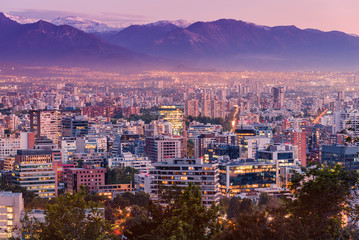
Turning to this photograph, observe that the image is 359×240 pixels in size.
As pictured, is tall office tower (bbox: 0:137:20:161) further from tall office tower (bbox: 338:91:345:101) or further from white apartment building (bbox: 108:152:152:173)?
tall office tower (bbox: 338:91:345:101)

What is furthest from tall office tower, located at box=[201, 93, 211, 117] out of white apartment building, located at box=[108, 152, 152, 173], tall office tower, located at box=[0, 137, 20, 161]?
white apartment building, located at box=[108, 152, 152, 173]

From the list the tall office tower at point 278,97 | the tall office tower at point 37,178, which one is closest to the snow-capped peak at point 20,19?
the tall office tower at point 278,97

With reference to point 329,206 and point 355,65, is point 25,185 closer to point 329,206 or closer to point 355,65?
point 329,206

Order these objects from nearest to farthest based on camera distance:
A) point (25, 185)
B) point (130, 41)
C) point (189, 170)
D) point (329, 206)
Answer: point (329, 206) → point (189, 170) → point (25, 185) → point (130, 41)

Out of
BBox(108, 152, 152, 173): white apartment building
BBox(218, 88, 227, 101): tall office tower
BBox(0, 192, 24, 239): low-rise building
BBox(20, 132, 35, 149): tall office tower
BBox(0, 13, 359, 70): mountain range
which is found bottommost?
BBox(108, 152, 152, 173): white apartment building

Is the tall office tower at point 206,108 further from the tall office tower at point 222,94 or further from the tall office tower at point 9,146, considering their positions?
the tall office tower at point 9,146

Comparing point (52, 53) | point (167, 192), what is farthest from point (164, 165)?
point (52, 53)
